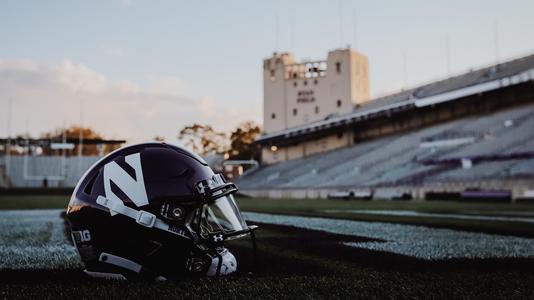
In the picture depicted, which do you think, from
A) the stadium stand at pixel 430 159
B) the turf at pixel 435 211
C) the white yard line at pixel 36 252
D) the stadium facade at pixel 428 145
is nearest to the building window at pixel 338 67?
the stadium facade at pixel 428 145

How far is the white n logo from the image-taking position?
92.4 inches

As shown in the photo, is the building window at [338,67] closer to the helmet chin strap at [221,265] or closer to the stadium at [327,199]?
the stadium at [327,199]

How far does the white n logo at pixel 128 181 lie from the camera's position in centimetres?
235

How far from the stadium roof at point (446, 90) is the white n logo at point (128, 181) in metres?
25.6

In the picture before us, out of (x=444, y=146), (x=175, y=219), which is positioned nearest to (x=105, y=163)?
(x=175, y=219)

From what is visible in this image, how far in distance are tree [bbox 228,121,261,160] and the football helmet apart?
55942mm

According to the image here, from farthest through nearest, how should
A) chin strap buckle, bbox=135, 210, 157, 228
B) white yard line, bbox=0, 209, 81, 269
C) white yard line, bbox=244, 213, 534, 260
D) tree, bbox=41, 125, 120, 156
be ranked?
1. tree, bbox=41, 125, 120, 156
2. white yard line, bbox=244, 213, 534, 260
3. white yard line, bbox=0, 209, 81, 269
4. chin strap buckle, bbox=135, 210, 157, 228

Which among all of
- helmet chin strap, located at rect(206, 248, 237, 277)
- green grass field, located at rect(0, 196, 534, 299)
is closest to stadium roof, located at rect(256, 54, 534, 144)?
green grass field, located at rect(0, 196, 534, 299)

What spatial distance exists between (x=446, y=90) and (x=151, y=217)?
28.8 m

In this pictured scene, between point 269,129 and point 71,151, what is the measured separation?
60.7 ft

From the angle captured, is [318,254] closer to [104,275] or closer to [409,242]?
[409,242]

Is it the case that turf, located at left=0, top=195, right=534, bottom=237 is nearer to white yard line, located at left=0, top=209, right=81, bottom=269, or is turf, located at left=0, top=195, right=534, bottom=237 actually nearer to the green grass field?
the green grass field

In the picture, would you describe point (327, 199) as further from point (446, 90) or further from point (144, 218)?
point (144, 218)

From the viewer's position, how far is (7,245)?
14.0 feet
